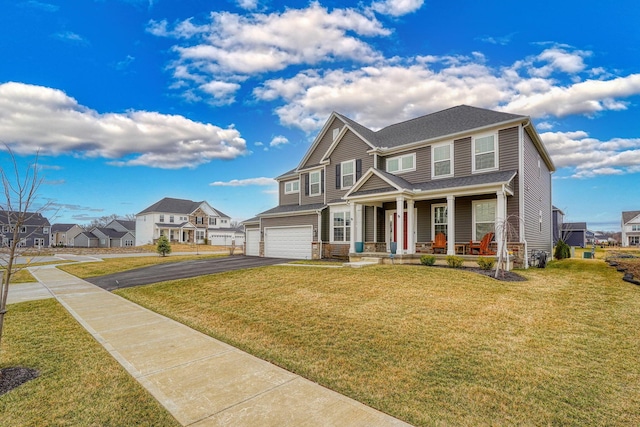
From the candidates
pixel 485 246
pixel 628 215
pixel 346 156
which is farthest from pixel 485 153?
pixel 628 215

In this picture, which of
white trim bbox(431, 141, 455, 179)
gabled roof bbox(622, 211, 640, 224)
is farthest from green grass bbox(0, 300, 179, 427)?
gabled roof bbox(622, 211, 640, 224)

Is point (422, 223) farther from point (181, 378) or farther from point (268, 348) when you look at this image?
point (181, 378)

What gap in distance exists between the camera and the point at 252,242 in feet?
81.8

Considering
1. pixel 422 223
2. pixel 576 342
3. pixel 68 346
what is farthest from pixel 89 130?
pixel 576 342

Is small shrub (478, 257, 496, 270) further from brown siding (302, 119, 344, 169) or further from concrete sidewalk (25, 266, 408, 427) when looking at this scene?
brown siding (302, 119, 344, 169)

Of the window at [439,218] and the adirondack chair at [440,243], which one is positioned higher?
the window at [439,218]

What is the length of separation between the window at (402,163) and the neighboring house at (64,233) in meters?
76.6

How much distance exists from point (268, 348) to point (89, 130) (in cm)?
2455

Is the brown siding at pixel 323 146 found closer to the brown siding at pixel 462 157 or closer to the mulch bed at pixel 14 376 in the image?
the brown siding at pixel 462 157

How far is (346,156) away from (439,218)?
7036 mm

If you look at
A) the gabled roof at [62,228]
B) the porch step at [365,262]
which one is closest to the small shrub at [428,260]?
the porch step at [365,262]

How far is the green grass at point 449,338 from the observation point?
342cm

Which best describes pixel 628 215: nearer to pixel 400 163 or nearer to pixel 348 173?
pixel 400 163

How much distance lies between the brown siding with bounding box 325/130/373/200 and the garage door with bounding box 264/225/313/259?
2.95m
